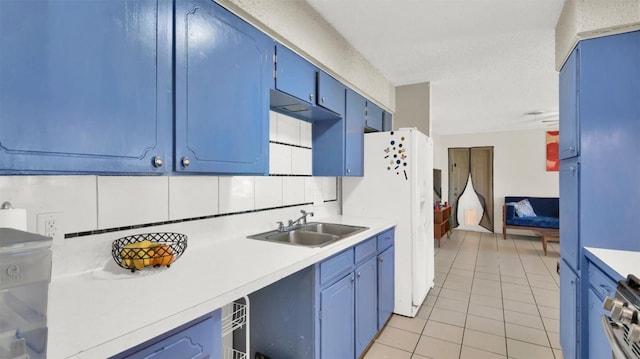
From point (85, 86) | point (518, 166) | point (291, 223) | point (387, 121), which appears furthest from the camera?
point (518, 166)

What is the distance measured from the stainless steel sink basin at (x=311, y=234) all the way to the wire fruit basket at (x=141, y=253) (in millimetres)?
668

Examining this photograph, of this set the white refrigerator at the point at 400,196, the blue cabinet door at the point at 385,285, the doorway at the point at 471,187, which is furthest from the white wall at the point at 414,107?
the doorway at the point at 471,187

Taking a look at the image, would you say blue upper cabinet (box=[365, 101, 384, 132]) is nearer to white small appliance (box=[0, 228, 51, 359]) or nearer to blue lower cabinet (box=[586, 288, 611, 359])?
blue lower cabinet (box=[586, 288, 611, 359])

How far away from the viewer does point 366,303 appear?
84.5 inches

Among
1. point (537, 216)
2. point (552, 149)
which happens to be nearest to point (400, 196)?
point (537, 216)

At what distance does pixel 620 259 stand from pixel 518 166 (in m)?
6.05

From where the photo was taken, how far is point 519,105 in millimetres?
4555

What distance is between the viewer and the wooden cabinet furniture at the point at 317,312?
5.18 ft

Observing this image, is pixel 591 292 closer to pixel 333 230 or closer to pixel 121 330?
pixel 333 230

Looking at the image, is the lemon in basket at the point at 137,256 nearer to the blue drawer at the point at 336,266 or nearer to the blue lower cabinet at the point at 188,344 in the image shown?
the blue lower cabinet at the point at 188,344

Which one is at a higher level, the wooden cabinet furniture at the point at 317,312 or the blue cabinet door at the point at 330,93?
the blue cabinet door at the point at 330,93

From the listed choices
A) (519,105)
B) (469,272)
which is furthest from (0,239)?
(519,105)

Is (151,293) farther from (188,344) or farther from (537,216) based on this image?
(537,216)

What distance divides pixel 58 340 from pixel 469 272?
431 centimetres
